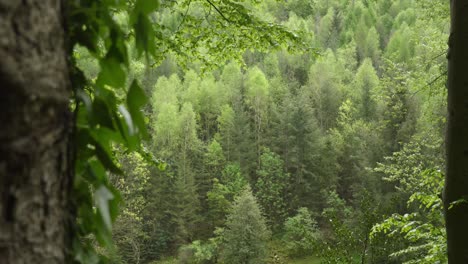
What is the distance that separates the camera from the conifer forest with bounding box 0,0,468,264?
1.92 ft

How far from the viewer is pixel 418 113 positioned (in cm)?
2770

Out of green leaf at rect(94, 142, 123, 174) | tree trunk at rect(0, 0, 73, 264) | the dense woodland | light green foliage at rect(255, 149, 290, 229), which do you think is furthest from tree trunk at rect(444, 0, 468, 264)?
light green foliage at rect(255, 149, 290, 229)

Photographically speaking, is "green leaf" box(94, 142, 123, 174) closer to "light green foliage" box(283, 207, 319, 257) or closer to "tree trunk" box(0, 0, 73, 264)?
"tree trunk" box(0, 0, 73, 264)

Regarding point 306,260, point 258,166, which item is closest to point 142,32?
point 306,260

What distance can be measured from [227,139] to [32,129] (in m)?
45.8

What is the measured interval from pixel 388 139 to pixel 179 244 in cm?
1940

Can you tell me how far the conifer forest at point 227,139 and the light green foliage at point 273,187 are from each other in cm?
19

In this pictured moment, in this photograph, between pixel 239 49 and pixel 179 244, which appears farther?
pixel 179 244

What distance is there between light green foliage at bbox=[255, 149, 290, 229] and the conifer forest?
0.64 feet

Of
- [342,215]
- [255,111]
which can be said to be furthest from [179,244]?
[255,111]

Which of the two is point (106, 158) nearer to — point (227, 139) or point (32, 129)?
point (32, 129)

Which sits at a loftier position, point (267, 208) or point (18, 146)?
point (267, 208)

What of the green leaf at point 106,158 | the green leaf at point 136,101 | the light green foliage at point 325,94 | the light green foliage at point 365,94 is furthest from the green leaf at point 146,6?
the light green foliage at point 325,94

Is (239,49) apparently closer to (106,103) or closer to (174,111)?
A: (106,103)
